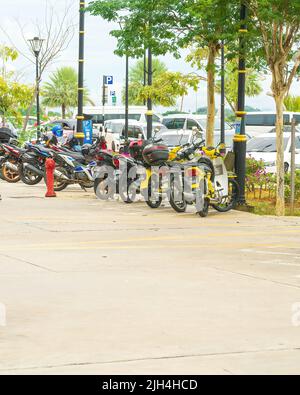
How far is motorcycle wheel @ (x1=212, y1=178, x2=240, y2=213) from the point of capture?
69.2 ft

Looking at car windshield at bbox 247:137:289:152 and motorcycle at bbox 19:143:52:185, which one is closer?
motorcycle at bbox 19:143:52:185

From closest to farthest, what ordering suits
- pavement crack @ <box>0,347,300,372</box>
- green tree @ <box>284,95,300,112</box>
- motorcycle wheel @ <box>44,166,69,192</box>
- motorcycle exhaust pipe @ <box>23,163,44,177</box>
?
pavement crack @ <box>0,347,300,372</box> → motorcycle wheel @ <box>44,166,69,192</box> → motorcycle exhaust pipe @ <box>23,163,44,177</box> → green tree @ <box>284,95,300,112</box>

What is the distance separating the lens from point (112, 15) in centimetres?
2484

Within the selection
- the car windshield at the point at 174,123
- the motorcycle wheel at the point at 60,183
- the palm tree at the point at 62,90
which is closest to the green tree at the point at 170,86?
the motorcycle wheel at the point at 60,183

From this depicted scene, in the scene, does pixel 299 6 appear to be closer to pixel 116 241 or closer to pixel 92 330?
pixel 116 241

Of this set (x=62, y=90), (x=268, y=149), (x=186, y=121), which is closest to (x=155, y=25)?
(x=268, y=149)

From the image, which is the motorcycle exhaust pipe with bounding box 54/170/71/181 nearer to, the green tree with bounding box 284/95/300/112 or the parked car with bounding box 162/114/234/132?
the parked car with bounding box 162/114/234/132

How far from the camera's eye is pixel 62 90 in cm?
10188

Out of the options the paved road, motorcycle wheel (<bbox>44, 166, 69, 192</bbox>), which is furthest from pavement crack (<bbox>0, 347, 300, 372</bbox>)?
motorcycle wheel (<bbox>44, 166, 69, 192</bbox>)

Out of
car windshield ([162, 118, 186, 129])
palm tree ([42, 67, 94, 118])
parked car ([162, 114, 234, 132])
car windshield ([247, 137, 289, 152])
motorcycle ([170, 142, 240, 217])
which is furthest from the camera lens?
palm tree ([42, 67, 94, 118])

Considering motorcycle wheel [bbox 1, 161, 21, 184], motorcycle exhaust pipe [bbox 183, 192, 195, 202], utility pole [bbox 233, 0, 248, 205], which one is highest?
utility pole [bbox 233, 0, 248, 205]

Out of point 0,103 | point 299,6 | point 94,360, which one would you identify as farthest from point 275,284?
point 0,103

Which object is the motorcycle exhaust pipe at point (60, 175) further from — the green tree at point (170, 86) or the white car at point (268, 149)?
the white car at point (268, 149)

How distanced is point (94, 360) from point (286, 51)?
44.5 feet
